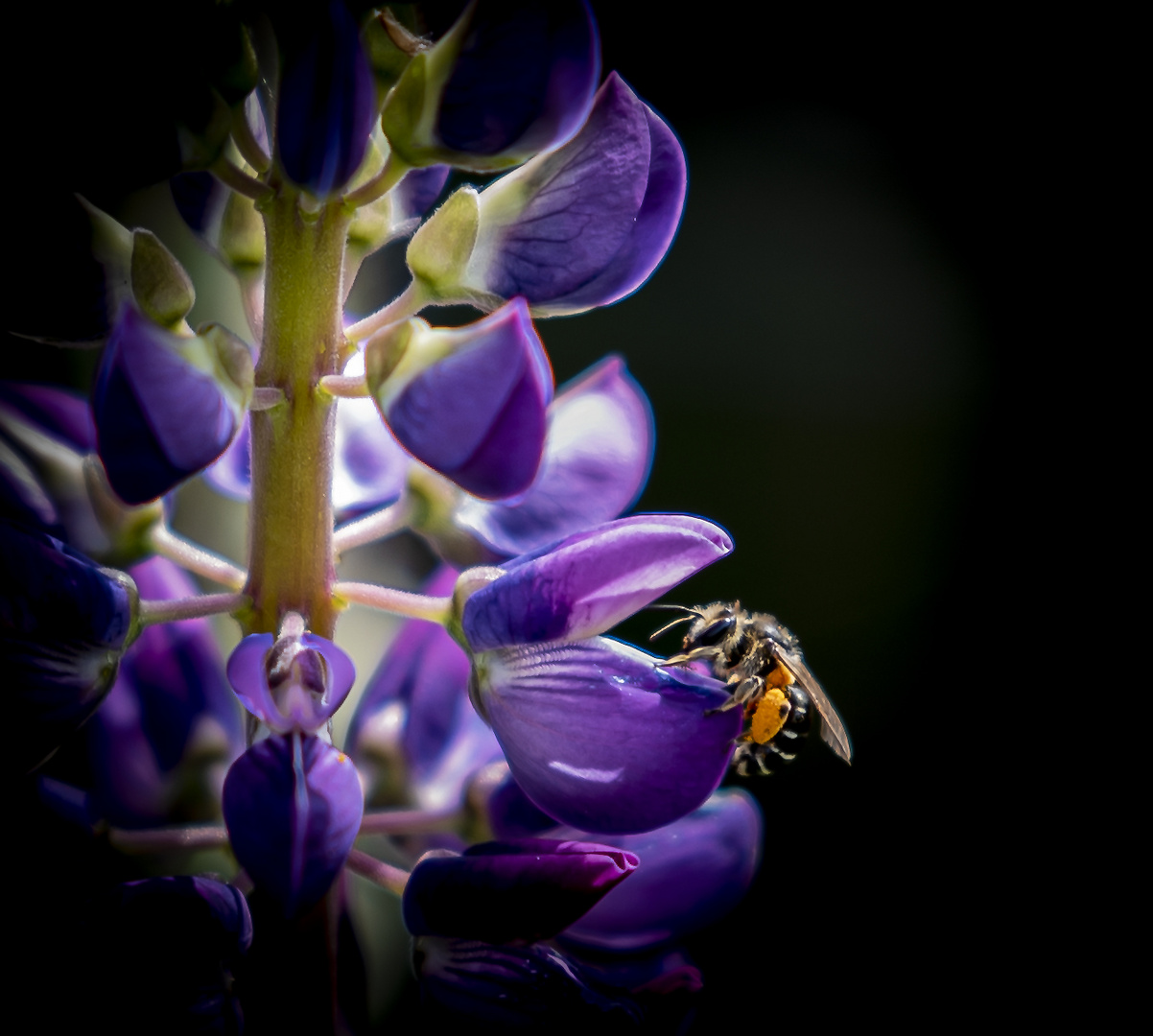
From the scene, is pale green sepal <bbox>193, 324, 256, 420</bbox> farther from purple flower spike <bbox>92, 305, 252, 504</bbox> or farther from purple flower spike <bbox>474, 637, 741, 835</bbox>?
purple flower spike <bbox>474, 637, 741, 835</bbox>

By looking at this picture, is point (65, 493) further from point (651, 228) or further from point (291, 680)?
point (651, 228)

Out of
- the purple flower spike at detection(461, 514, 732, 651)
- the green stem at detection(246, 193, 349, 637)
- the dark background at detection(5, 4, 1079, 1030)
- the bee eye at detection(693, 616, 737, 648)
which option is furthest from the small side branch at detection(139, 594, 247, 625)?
the dark background at detection(5, 4, 1079, 1030)

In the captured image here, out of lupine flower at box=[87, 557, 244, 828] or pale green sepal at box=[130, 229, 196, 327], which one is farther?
lupine flower at box=[87, 557, 244, 828]

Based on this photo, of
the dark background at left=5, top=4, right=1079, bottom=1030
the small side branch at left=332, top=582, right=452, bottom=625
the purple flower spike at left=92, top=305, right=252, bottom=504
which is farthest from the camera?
the dark background at left=5, top=4, right=1079, bottom=1030

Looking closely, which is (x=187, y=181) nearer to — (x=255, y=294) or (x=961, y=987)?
(x=255, y=294)

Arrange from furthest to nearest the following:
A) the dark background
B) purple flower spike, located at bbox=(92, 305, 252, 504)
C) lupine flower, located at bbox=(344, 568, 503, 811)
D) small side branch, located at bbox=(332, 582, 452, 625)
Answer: the dark background, lupine flower, located at bbox=(344, 568, 503, 811), small side branch, located at bbox=(332, 582, 452, 625), purple flower spike, located at bbox=(92, 305, 252, 504)

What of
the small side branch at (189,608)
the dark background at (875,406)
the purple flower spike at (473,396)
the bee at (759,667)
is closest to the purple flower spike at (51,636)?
the small side branch at (189,608)
